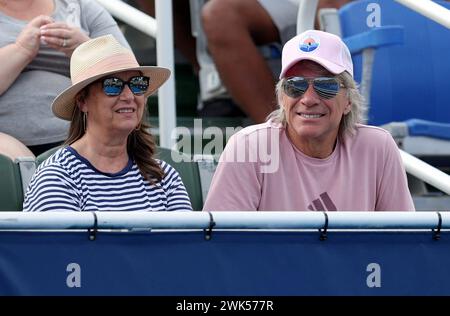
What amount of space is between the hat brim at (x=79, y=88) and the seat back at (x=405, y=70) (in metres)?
1.07

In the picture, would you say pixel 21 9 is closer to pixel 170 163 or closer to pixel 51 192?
pixel 170 163

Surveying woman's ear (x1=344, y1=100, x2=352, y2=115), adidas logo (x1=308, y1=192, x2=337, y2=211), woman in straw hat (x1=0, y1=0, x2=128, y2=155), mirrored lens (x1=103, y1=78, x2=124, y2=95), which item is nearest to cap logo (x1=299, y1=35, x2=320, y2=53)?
woman's ear (x1=344, y1=100, x2=352, y2=115)

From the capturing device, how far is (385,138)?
391 cm

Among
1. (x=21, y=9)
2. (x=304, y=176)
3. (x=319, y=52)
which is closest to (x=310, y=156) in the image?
(x=304, y=176)

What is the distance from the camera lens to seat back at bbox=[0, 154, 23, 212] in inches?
151

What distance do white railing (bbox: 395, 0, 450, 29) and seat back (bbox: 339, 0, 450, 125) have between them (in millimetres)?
422

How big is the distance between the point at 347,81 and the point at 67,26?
38.2 inches

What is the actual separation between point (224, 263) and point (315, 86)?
107 cm

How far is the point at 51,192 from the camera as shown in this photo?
3.57 m

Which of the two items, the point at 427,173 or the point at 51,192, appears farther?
the point at 427,173

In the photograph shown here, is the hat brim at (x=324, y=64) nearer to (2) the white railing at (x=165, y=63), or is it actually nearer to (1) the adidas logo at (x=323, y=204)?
(1) the adidas logo at (x=323, y=204)

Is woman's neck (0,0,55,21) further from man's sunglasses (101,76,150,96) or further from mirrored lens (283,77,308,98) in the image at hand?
mirrored lens (283,77,308,98)

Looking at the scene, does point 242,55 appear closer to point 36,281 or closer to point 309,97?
point 309,97
